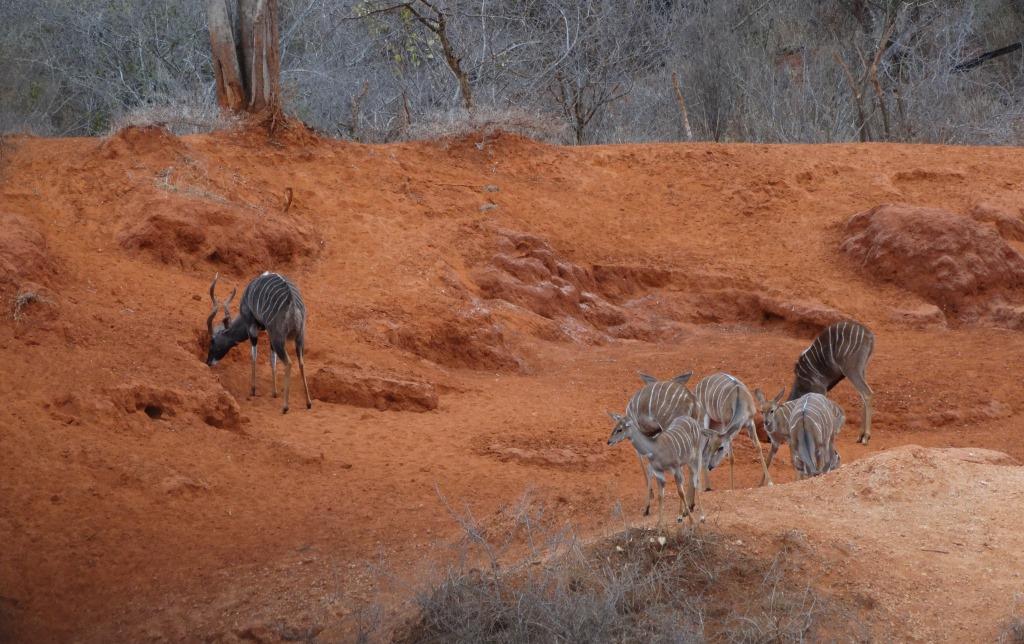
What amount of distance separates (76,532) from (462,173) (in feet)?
34.9

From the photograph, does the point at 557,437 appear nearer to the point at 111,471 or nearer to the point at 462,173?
the point at 111,471

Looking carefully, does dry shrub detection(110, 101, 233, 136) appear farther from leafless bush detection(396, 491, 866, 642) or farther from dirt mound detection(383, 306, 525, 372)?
leafless bush detection(396, 491, 866, 642)

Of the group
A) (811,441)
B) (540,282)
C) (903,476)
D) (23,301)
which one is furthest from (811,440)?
(540,282)

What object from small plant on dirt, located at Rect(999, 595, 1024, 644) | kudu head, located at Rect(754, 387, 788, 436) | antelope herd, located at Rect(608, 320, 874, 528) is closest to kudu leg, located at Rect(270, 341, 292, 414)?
antelope herd, located at Rect(608, 320, 874, 528)

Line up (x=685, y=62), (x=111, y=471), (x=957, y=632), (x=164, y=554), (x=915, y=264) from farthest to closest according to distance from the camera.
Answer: (x=685, y=62)
(x=915, y=264)
(x=111, y=471)
(x=164, y=554)
(x=957, y=632)

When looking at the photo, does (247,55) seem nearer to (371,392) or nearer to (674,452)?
(371,392)

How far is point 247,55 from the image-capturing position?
16.0m

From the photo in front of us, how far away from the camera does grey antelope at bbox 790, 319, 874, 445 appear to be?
1136 centimetres

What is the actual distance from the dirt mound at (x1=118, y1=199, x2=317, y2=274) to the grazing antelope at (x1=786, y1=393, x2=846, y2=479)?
7.04 m

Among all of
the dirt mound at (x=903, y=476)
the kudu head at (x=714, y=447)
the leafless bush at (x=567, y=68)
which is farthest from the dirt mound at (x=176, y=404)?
the leafless bush at (x=567, y=68)

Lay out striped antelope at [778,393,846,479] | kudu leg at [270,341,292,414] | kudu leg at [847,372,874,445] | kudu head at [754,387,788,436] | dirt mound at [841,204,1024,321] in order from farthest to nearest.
→ dirt mound at [841,204,1024,321] < kudu leg at [847,372,874,445] < kudu leg at [270,341,292,414] < kudu head at [754,387,788,436] < striped antelope at [778,393,846,479]

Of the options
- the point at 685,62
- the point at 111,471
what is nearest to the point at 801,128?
the point at 685,62

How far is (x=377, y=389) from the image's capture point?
10523 mm

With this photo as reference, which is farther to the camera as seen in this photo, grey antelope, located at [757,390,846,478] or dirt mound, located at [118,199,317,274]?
dirt mound, located at [118,199,317,274]
